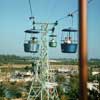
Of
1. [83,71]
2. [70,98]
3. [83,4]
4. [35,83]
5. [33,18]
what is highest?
[33,18]

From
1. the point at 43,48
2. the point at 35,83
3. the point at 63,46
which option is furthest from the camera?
the point at 35,83

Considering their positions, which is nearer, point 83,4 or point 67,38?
point 83,4

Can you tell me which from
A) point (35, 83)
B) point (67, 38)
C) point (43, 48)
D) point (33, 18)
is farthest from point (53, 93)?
point (67, 38)

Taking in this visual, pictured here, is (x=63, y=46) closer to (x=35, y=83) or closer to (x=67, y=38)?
(x=67, y=38)

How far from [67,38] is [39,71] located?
7.77 metres

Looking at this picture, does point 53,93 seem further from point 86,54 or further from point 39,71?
point 86,54

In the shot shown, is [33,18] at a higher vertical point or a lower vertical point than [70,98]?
higher

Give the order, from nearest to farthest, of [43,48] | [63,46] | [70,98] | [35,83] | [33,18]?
[63,46] → [33,18] → [43,48] → [35,83] → [70,98]

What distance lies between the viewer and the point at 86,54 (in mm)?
1590

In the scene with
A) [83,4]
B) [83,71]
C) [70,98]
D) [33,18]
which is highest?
[33,18]

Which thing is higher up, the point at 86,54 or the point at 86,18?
the point at 86,18

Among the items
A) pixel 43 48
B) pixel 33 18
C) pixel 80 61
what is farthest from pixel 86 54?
pixel 43 48

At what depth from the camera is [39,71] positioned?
12.8 metres

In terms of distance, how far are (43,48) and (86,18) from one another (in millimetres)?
10548
